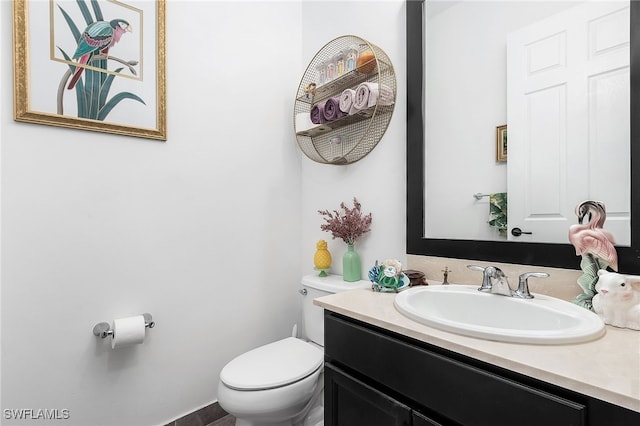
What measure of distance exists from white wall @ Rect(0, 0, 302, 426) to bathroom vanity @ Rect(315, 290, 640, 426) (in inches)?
30.6

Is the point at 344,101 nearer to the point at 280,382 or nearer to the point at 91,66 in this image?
the point at 91,66

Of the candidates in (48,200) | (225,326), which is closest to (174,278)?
(225,326)

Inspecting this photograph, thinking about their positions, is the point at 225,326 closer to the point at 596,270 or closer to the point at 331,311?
the point at 331,311

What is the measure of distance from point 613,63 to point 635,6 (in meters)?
0.14

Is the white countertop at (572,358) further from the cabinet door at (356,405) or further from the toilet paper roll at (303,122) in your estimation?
the toilet paper roll at (303,122)

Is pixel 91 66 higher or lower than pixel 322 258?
higher

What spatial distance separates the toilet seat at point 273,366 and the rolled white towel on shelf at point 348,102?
1.09 metres

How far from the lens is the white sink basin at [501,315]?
25.8 inches

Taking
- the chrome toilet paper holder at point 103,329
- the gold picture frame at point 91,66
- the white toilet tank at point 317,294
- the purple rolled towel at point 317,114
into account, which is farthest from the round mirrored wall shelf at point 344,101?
the chrome toilet paper holder at point 103,329

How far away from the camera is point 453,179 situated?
122cm

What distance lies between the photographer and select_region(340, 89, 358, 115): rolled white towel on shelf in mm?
1396

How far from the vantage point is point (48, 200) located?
44.8 inches

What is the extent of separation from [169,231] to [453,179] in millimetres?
1245

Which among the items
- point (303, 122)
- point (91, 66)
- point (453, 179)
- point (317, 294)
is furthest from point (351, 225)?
point (91, 66)
